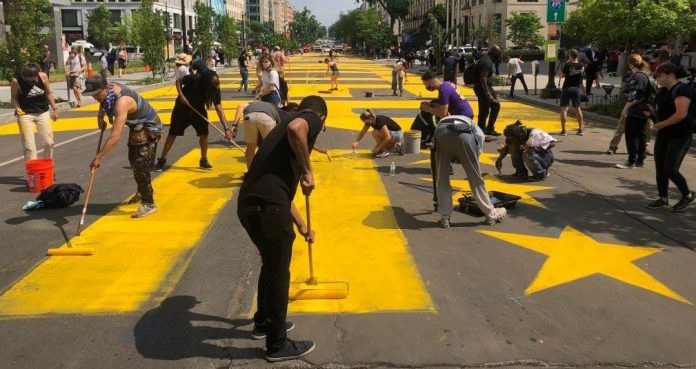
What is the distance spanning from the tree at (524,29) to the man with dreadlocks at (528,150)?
168 ft

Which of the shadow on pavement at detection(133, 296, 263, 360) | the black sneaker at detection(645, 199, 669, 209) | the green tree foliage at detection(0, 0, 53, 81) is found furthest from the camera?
the green tree foliage at detection(0, 0, 53, 81)

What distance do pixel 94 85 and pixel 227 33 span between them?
4715cm

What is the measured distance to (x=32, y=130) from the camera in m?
9.17

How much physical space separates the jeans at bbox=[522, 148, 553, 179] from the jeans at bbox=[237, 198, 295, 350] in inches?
249

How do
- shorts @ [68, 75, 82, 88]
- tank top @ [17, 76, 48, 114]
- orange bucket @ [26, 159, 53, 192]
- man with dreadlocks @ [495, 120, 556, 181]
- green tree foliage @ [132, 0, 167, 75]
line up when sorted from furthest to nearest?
green tree foliage @ [132, 0, 167, 75] < shorts @ [68, 75, 82, 88] < man with dreadlocks @ [495, 120, 556, 181] < tank top @ [17, 76, 48, 114] < orange bucket @ [26, 159, 53, 192]

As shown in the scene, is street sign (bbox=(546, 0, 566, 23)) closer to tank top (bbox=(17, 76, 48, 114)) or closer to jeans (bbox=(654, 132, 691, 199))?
jeans (bbox=(654, 132, 691, 199))

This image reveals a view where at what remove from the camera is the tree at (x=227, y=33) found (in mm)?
50188

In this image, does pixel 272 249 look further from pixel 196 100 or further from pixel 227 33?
pixel 227 33

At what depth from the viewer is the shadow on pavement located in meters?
4.04

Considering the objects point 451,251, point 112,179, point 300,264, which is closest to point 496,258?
point 451,251

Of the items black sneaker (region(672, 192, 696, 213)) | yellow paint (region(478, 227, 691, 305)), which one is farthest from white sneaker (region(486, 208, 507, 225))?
black sneaker (region(672, 192, 696, 213))

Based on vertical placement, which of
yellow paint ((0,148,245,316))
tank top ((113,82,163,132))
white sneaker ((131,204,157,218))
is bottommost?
yellow paint ((0,148,245,316))

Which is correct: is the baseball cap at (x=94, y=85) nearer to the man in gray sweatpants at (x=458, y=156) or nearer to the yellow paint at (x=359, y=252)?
the yellow paint at (x=359, y=252)

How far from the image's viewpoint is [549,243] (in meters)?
6.41
